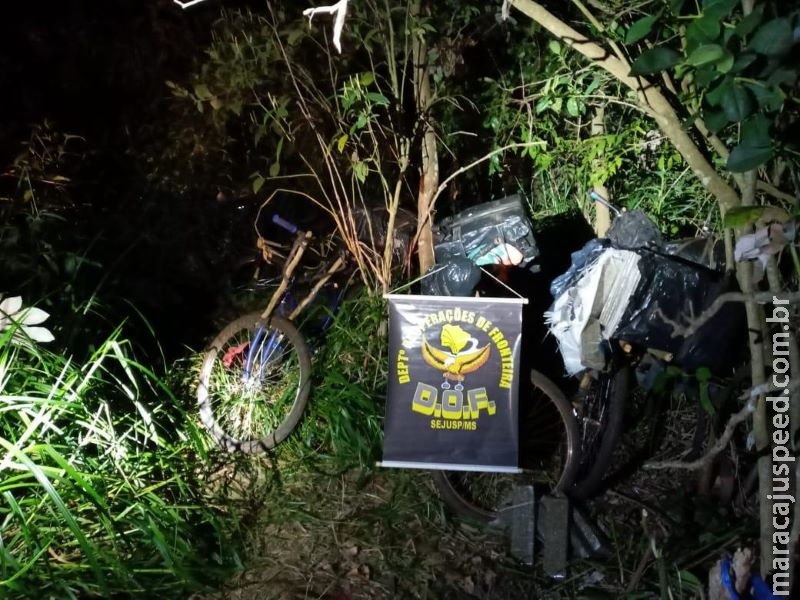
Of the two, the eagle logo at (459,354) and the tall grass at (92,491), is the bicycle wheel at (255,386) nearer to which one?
the tall grass at (92,491)

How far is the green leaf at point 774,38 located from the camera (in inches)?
90.4

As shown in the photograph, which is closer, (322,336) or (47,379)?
(47,379)

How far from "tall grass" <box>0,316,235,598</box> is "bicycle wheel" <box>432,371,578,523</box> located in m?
1.21

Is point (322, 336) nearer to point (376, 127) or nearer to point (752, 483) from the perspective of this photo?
point (376, 127)

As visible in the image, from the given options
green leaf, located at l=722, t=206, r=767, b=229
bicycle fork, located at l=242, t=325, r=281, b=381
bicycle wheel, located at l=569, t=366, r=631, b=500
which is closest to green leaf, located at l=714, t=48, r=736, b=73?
green leaf, located at l=722, t=206, r=767, b=229

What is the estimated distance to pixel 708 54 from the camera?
2.31m

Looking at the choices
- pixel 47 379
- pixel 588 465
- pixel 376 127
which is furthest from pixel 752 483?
pixel 47 379

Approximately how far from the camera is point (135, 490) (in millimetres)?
3596

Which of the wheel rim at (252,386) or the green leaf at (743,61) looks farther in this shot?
the wheel rim at (252,386)

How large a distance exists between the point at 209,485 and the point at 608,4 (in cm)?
338

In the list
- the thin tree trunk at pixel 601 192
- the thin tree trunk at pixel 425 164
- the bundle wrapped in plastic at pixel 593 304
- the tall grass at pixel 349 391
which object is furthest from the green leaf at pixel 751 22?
the thin tree trunk at pixel 601 192

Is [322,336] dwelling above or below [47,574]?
above

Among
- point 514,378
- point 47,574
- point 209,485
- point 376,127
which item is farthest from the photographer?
point 376,127

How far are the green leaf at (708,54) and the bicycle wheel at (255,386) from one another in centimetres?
272
